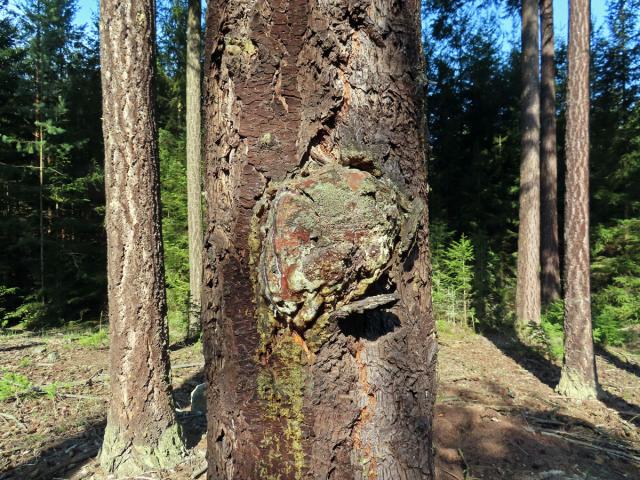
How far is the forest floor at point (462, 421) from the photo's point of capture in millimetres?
3596

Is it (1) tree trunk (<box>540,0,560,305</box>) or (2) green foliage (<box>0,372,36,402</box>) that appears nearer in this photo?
(2) green foliage (<box>0,372,36,402</box>)

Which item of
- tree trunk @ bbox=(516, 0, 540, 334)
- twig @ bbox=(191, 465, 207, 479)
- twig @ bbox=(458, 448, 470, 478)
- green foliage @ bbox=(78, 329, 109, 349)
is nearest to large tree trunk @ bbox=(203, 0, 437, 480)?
twig @ bbox=(191, 465, 207, 479)

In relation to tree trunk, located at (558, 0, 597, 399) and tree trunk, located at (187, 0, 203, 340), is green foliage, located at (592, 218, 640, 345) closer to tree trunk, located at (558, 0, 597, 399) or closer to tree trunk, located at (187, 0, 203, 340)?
tree trunk, located at (558, 0, 597, 399)

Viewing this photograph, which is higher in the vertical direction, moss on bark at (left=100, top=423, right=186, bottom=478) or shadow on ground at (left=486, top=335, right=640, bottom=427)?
moss on bark at (left=100, top=423, right=186, bottom=478)

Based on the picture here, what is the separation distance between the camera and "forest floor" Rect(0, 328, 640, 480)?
11.8ft

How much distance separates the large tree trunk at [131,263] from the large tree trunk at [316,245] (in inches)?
109

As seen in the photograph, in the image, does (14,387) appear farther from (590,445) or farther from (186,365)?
(590,445)

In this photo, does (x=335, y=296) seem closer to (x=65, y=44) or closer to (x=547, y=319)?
(x=547, y=319)

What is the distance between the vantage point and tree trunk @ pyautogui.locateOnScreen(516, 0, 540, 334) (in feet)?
31.9

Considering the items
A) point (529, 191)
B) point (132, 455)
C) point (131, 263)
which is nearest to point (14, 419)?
point (132, 455)

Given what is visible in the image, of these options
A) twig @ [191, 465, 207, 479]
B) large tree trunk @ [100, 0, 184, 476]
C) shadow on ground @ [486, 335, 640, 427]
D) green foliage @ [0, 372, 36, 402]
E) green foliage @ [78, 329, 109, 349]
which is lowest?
shadow on ground @ [486, 335, 640, 427]

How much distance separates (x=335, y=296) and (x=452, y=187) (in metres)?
16.6

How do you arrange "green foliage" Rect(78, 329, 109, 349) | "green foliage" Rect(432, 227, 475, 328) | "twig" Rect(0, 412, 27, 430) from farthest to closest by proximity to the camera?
"green foliage" Rect(432, 227, 475, 328) → "green foliage" Rect(78, 329, 109, 349) → "twig" Rect(0, 412, 27, 430)

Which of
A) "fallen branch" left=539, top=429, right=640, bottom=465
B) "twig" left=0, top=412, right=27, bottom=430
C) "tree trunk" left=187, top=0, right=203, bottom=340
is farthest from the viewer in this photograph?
"tree trunk" left=187, top=0, right=203, bottom=340
